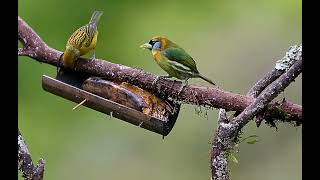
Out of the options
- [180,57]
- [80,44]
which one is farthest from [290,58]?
[80,44]

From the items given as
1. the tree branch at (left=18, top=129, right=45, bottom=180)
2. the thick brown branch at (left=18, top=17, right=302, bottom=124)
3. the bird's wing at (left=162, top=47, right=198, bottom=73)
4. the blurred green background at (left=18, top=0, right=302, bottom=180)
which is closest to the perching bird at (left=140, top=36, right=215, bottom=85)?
the bird's wing at (left=162, top=47, right=198, bottom=73)

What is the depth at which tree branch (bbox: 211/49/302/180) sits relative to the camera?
8.77 feet

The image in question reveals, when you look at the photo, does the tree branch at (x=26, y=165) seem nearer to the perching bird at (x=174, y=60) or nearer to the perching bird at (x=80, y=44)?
the perching bird at (x=80, y=44)

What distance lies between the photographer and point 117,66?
9.94ft

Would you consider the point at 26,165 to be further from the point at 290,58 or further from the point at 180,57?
the point at 290,58

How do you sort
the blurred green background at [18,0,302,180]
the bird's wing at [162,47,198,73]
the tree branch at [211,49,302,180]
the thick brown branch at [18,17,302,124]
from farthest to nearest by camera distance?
the blurred green background at [18,0,302,180]
the bird's wing at [162,47,198,73]
the thick brown branch at [18,17,302,124]
the tree branch at [211,49,302,180]

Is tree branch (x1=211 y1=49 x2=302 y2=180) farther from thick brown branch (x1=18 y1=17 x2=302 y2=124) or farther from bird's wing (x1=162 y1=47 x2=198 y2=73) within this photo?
bird's wing (x1=162 y1=47 x2=198 y2=73)

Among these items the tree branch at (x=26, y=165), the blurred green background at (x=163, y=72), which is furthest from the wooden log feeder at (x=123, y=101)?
the blurred green background at (x=163, y=72)

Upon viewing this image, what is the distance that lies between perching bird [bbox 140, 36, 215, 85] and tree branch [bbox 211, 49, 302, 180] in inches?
13.6

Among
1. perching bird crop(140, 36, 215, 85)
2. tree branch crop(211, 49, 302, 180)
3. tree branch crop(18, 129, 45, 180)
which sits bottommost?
tree branch crop(18, 129, 45, 180)

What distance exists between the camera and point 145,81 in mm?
2969

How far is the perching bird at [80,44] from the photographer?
3113mm
